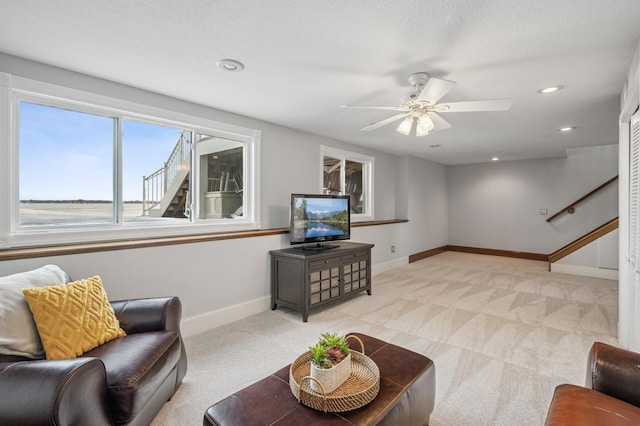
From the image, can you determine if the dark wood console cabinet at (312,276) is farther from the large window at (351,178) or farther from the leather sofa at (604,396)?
the leather sofa at (604,396)

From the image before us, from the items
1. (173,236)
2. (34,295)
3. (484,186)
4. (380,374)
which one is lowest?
(380,374)

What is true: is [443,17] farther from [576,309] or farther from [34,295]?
[576,309]

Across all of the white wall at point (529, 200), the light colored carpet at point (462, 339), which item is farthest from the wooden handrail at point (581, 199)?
the light colored carpet at point (462, 339)

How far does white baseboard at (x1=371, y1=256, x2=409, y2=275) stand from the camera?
5.50m

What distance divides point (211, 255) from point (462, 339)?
2.60 metres

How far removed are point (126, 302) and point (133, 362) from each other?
640 millimetres

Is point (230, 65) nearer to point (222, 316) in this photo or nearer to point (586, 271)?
point (222, 316)

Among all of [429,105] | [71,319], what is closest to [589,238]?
[429,105]

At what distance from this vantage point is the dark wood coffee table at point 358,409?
1.27 metres

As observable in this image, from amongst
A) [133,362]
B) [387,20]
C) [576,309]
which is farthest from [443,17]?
[576,309]

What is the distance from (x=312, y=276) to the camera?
344 cm

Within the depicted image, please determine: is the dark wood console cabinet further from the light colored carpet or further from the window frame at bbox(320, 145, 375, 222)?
the window frame at bbox(320, 145, 375, 222)

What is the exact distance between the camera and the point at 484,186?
743cm

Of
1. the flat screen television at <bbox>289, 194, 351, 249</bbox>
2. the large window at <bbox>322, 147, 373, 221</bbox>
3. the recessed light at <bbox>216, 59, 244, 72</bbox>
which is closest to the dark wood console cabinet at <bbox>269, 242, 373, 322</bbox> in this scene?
the flat screen television at <bbox>289, 194, 351, 249</bbox>
